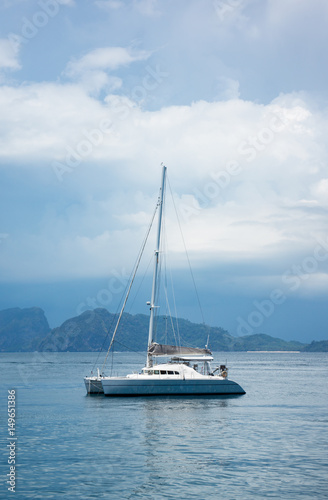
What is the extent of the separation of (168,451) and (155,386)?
75.3 ft

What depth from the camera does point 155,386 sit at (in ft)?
172

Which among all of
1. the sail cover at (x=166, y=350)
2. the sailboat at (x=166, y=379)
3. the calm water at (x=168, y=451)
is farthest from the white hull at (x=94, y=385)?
the sail cover at (x=166, y=350)

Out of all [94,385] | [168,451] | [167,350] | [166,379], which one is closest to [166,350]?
[167,350]

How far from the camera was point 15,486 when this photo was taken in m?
22.9

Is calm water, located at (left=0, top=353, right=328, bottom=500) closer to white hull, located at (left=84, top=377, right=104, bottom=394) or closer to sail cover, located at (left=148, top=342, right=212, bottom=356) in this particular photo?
white hull, located at (left=84, top=377, right=104, bottom=394)

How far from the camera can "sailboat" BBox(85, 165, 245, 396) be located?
52281 millimetres

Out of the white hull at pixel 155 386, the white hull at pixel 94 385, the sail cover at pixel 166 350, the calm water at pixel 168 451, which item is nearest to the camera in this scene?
the calm water at pixel 168 451

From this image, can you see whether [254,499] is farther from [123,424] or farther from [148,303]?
[148,303]

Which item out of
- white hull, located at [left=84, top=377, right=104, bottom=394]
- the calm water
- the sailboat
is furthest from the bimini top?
white hull, located at [left=84, top=377, right=104, bottom=394]

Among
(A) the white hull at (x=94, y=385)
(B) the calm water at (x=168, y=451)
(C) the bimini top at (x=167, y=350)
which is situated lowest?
(B) the calm water at (x=168, y=451)

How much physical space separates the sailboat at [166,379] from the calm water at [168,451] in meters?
2.08

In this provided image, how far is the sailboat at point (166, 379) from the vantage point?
52281 mm

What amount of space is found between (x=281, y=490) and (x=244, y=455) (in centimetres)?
629

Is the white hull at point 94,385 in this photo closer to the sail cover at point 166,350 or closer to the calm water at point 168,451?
the calm water at point 168,451
